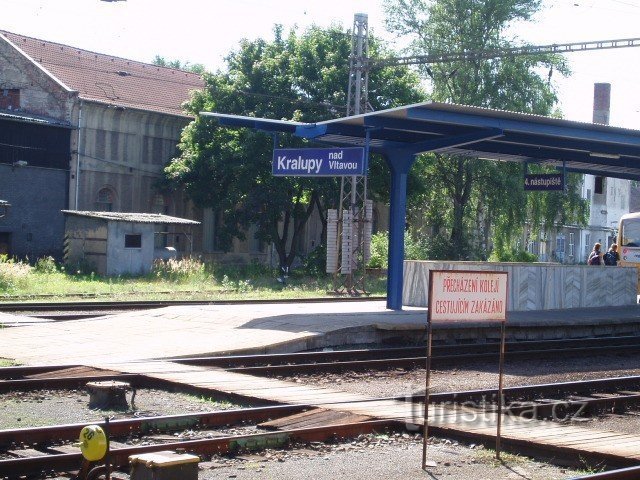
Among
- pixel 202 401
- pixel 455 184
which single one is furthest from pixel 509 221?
pixel 202 401

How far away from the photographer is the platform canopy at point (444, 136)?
20219 millimetres

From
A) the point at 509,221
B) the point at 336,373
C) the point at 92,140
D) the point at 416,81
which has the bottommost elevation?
the point at 336,373

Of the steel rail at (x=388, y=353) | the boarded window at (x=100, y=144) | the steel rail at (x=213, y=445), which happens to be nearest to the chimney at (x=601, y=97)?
the boarded window at (x=100, y=144)

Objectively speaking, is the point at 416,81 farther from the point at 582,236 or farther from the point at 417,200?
the point at 582,236

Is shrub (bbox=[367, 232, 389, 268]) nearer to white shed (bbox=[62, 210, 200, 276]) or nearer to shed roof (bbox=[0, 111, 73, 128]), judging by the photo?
white shed (bbox=[62, 210, 200, 276])

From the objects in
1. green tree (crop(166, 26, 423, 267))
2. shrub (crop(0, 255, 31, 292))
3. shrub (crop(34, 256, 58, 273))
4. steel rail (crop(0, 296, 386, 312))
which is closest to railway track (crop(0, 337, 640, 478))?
steel rail (crop(0, 296, 386, 312))

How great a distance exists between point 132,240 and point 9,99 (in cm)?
1345

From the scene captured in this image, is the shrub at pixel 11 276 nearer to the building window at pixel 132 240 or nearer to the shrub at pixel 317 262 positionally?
the building window at pixel 132 240

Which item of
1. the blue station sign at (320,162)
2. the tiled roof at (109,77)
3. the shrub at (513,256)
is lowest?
the shrub at (513,256)

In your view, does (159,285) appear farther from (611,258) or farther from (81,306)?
(611,258)

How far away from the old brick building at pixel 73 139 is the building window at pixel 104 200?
5cm

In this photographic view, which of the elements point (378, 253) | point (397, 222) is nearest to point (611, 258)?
point (378, 253)

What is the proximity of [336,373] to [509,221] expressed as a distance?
34097mm

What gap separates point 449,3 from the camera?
47344mm
